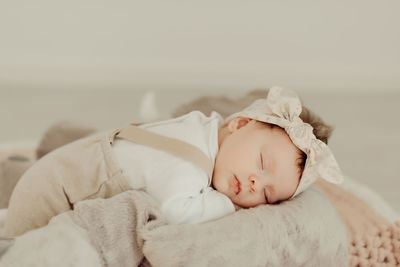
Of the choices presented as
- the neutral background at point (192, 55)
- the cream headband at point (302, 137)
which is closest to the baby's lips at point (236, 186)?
the cream headband at point (302, 137)

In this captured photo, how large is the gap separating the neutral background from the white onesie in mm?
1241

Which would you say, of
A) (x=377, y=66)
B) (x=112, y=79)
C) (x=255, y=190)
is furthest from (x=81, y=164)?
(x=377, y=66)

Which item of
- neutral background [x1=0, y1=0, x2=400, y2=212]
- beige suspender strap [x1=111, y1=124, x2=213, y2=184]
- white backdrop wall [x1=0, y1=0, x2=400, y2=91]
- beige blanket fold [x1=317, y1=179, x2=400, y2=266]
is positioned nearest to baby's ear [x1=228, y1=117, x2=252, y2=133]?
beige suspender strap [x1=111, y1=124, x2=213, y2=184]

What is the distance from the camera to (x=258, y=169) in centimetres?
104

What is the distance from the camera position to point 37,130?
2.18 meters

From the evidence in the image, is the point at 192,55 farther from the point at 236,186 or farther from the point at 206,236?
the point at 206,236

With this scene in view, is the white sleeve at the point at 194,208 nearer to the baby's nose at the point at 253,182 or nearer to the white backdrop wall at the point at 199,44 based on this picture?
the baby's nose at the point at 253,182

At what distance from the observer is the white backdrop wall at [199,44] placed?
2.43 m

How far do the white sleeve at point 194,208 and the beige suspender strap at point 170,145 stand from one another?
2.5 inches

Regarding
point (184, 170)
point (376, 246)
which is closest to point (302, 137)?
point (184, 170)

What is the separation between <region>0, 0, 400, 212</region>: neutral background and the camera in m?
2.42

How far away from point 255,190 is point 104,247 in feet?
1.13

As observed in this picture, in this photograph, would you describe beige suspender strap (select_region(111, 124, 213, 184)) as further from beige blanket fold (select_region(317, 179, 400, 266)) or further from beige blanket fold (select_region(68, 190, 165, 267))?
beige blanket fold (select_region(317, 179, 400, 266))

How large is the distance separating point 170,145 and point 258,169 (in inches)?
7.5
